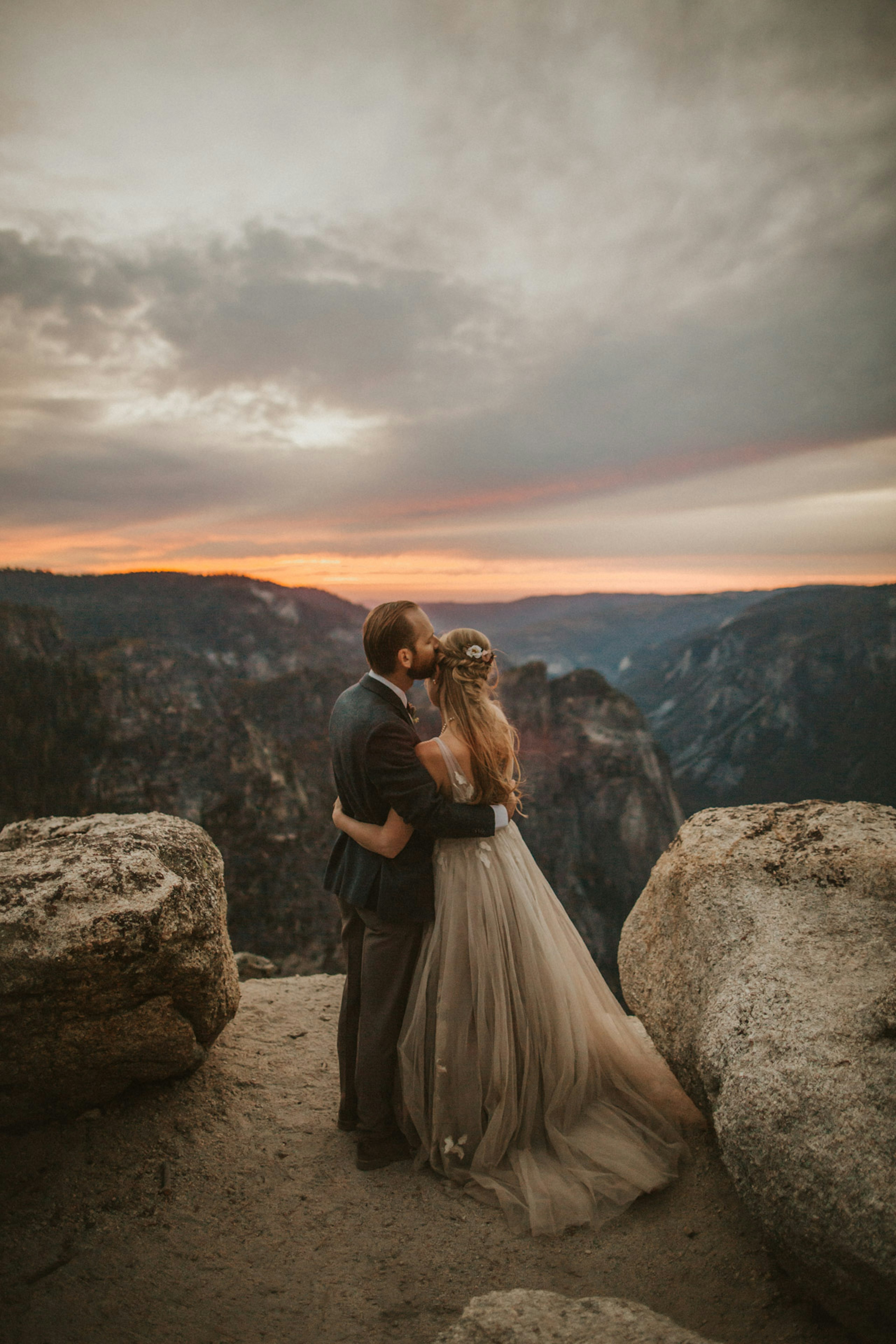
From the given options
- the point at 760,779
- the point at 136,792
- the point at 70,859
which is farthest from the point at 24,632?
the point at 760,779

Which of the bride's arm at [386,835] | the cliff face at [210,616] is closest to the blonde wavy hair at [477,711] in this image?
the bride's arm at [386,835]

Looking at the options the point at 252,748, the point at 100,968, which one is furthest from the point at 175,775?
the point at 100,968

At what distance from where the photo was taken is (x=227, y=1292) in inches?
116

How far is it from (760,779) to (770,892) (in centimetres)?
11041

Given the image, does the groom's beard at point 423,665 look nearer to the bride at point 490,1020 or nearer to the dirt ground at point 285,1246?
the bride at point 490,1020

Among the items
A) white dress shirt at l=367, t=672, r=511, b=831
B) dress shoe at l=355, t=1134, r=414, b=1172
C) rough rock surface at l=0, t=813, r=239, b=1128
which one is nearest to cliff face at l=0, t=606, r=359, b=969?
rough rock surface at l=0, t=813, r=239, b=1128

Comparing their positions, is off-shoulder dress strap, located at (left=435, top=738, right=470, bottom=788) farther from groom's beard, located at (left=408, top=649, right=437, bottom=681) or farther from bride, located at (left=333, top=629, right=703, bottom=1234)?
groom's beard, located at (left=408, top=649, right=437, bottom=681)

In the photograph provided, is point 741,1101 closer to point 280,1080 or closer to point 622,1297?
point 622,1297

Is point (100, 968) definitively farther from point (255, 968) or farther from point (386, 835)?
point (255, 968)

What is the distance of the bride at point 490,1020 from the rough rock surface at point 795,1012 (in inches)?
18.4

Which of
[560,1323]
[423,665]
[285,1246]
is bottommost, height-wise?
[285,1246]

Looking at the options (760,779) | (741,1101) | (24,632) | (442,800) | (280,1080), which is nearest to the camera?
(741,1101)

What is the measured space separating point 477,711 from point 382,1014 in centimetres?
175

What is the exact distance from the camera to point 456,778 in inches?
145
